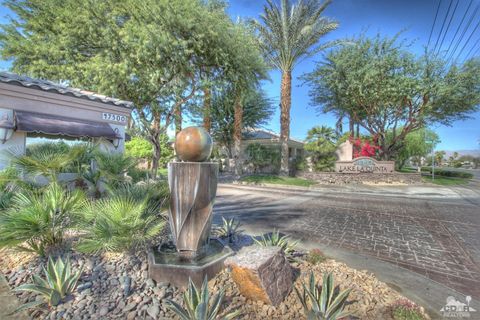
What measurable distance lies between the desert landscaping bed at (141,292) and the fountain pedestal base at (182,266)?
0.34 ft

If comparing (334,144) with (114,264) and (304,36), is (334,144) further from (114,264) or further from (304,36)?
(114,264)

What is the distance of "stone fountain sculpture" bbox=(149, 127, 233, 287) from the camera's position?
3.67 meters

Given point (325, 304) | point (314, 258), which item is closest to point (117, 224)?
point (325, 304)

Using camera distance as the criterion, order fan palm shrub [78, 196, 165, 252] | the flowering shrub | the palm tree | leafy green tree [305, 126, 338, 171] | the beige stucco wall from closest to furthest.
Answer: fan palm shrub [78, 196, 165, 252] < the beige stucco wall < the palm tree < leafy green tree [305, 126, 338, 171] < the flowering shrub

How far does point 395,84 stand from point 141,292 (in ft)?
68.6

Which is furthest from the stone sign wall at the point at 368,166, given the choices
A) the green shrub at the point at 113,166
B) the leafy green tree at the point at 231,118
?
the green shrub at the point at 113,166

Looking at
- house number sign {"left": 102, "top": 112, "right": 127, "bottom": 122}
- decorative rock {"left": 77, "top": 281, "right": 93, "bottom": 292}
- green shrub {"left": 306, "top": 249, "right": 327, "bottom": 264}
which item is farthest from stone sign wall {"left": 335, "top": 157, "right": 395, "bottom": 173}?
decorative rock {"left": 77, "top": 281, "right": 93, "bottom": 292}

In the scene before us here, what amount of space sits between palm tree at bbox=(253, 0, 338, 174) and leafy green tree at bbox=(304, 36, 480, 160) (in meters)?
3.28

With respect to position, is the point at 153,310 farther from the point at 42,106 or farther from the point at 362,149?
the point at 362,149

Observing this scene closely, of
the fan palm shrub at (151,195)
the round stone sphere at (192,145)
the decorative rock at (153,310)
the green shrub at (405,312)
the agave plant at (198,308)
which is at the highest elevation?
the round stone sphere at (192,145)

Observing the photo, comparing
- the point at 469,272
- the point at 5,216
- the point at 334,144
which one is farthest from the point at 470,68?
the point at 5,216

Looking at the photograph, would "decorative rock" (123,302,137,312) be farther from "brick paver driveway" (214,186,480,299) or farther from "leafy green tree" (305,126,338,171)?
"leafy green tree" (305,126,338,171)

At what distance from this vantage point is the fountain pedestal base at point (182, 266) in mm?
3299

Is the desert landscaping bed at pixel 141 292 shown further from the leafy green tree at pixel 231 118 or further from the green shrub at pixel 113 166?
the leafy green tree at pixel 231 118
